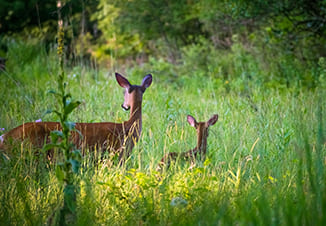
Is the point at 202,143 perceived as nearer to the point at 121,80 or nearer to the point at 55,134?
the point at 121,80

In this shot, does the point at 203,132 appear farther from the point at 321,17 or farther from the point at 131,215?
the point at 321,17

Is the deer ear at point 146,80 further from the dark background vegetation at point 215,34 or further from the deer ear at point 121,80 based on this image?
the dark background vegetation at point 215,34

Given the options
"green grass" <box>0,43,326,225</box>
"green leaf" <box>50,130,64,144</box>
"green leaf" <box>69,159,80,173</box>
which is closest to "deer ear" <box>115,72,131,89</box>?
"green grass" <box>0,43,326,225</box>

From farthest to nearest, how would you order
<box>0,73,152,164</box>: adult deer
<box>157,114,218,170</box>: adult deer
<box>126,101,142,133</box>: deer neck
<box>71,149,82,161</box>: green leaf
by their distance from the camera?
<box>126,101,142,133</box>: deer neck < <box>0,73,152,164</box>: adult deer < <box>157,114,218,170</box>: adult deer < <box>71,149,82,161</box>: green leaf

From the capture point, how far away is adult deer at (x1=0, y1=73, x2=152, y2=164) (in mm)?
4258

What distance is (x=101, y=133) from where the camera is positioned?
4.45 m

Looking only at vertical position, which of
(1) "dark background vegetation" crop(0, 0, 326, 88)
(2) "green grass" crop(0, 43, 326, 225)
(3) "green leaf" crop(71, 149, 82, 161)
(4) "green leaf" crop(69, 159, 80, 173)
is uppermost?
(1) "dark background vegetation" crop(0, 0, 326, 88)

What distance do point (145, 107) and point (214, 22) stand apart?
16.8 ft

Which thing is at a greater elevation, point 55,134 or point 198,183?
point 55,134

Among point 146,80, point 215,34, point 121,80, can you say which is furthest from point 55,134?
point 215,34

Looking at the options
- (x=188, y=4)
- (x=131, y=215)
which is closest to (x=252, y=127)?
(x=131, y=215)

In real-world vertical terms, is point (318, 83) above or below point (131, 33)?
below

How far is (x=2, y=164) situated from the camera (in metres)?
3.76

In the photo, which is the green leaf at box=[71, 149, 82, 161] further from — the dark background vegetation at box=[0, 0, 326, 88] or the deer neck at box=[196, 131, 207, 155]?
the dark background vegetation at box=[0, 0, 326, 88]
